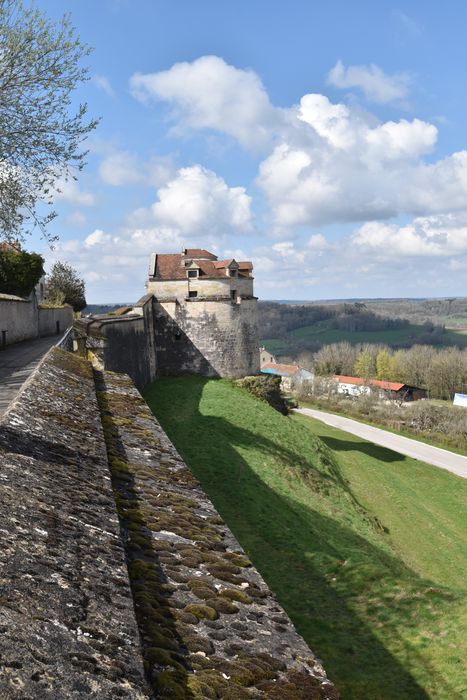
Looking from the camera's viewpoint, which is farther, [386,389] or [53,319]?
[386,389]

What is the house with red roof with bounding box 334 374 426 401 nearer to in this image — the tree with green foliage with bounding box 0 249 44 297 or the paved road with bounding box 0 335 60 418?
the tree with green foliage with bounding box 0 249 44 297

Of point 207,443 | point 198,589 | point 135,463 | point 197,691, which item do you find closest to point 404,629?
point 135,463

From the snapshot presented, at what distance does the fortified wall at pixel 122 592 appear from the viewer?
277cm

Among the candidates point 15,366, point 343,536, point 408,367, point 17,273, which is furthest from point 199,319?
point 408,367

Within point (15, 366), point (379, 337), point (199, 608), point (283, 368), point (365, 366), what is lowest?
point (365, 366)

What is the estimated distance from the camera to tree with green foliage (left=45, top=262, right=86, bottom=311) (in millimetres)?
46781

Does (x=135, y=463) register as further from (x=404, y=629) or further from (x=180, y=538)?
(x=404, y=629)

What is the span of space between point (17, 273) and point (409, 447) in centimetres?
3798

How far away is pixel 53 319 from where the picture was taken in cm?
3584

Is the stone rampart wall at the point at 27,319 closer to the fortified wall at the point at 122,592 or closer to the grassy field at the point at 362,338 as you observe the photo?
the fortified wall at the point at 122,592

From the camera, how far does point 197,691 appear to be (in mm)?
3152

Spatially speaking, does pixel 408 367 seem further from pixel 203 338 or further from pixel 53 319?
pixel 53 319

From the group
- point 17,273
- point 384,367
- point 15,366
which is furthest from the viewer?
point 384,367

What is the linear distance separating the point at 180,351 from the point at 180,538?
30661 mm
